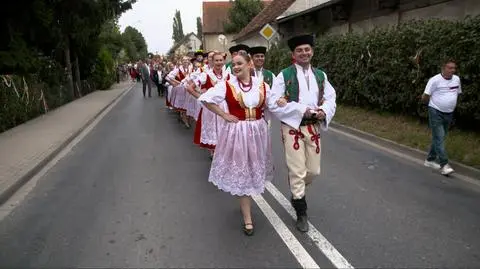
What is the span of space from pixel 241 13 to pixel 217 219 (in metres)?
48.9

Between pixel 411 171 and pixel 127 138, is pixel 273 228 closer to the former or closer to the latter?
pixel 411 171

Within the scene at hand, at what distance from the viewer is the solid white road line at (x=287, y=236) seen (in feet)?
14.0

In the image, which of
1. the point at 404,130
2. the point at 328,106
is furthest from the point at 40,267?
the point at 404,130

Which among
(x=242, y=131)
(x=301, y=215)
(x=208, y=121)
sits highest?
(x=242, y=131)

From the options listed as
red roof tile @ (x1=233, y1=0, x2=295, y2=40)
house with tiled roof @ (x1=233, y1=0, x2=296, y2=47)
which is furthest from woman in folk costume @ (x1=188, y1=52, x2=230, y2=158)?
red roof tile @ (x1=233, y1=0, x2=295, y2=40)

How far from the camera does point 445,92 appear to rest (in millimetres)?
7395

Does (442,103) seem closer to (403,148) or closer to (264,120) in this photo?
(403,148)

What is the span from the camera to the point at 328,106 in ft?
16.2

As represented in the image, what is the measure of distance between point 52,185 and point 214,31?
73.8 meters

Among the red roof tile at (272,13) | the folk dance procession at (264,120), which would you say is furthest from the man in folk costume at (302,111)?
the red roof tile at (272,13)

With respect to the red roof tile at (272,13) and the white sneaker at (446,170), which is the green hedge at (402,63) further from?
the red roof tile at (272,13)

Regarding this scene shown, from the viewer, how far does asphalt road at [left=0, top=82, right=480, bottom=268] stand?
443cm

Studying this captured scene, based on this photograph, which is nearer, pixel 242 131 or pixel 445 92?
pixel 242 131

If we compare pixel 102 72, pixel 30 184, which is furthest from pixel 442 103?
pixel 102 72
